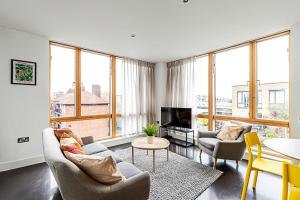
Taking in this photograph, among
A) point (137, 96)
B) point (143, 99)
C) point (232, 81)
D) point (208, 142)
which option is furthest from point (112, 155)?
point (232, 81)

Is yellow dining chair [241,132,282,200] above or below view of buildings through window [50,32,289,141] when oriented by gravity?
below

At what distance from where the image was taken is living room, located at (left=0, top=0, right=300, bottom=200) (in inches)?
76.5

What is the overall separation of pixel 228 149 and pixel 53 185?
3.00 metres

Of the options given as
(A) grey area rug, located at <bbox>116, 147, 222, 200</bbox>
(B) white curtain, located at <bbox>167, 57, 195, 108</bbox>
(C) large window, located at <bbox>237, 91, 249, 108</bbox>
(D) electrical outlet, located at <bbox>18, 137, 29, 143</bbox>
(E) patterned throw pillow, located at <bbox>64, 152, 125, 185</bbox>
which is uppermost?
(B) white curtain, located at <bbox>167, 57, 195, 108</bbox>

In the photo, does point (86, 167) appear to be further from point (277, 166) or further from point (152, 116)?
point (152, 116)

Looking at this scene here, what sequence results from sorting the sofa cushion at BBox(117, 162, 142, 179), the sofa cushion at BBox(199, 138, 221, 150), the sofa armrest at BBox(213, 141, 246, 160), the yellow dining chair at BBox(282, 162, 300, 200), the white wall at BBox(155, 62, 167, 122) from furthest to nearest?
the white wall at BBox(155, 62, 167, 122) < the sofa cushion at BBox(199, 138, 221, 150) < the sofa armrest at BBox(213, 141, 246, 160) < the sofa cushion at BBox(117, 162, 142, 179) < the yellow dining chair at BBox(282, 162, 300, 200)

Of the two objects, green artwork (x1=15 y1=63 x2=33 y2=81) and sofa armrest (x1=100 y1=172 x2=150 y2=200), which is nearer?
sofa armrest (x1=100 y1=172 x2=150 y2=200)

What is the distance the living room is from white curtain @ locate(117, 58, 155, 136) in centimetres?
4

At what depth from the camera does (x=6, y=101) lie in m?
2.81

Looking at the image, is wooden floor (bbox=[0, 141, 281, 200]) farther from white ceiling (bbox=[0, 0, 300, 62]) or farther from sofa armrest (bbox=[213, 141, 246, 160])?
white ceiling (bbox=[0, 0, 300, 62])

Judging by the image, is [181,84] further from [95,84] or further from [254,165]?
[254,165]

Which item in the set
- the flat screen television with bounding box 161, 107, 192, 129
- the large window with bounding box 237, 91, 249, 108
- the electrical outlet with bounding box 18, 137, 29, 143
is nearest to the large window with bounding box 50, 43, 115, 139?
the electrical outlet with bounding box 18, 137, 29, 143

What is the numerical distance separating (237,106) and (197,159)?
163 centimetres

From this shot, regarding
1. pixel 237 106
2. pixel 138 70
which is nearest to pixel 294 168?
pixel 237 106
